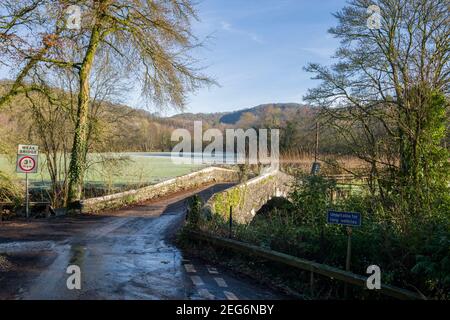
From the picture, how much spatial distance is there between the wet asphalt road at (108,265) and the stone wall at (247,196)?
202 cm

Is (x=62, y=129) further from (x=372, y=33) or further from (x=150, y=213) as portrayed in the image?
(x=372, y=33)

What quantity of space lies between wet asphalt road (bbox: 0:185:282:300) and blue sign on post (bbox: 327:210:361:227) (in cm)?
162

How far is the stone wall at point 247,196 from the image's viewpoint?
15924mm

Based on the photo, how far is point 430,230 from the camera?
7.71 meters

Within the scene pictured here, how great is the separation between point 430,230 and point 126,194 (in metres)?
A: 14.0

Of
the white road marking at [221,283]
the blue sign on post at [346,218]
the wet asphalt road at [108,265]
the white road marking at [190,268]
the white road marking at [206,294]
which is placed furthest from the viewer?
the white road marking at [190,268]

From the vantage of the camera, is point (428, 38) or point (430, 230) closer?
point (430, 230)

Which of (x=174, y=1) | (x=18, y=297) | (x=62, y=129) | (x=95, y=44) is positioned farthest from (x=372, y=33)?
(x=18, y=297)

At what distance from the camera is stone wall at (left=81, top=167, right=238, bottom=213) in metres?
17.2

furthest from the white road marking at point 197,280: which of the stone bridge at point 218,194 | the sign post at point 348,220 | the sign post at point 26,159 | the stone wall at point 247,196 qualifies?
the sign post at point 26,159

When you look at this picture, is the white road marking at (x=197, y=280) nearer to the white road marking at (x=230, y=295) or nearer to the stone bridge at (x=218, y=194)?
the white road marking at (x=230, y=295)

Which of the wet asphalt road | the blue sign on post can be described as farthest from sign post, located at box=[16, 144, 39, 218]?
the blue sign on post

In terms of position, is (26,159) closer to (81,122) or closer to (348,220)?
(81,122)

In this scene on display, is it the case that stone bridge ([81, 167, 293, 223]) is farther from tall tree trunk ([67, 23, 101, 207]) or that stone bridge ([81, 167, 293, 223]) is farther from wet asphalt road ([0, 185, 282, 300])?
wet asphalt road ([0, 185, 282, 300])
